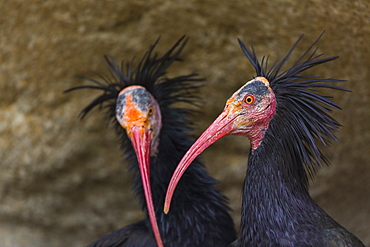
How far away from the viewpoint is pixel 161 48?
12.6 ft

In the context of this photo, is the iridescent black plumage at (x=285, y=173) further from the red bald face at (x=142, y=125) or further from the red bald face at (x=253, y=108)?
the red bald face at (x=142, y=125)

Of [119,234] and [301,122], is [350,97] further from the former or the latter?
Result: [119,234]

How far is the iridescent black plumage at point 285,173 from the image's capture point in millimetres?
2533

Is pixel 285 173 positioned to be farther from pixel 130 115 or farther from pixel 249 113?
pixel 130 115

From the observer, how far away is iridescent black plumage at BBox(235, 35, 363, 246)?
2.53 m

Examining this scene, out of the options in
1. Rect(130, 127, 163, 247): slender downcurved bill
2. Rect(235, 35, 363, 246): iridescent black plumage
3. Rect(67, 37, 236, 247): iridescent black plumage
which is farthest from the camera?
Rect(67, 37, 236, 247): iridescent black plumage

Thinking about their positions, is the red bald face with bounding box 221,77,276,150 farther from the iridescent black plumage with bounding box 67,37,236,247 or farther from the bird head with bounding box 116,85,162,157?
the iridescent black plumage with bounding box 67,37,236,247

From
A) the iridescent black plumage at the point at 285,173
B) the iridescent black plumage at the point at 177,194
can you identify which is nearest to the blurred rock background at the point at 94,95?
the iridescent black plumage at the point at 177,194

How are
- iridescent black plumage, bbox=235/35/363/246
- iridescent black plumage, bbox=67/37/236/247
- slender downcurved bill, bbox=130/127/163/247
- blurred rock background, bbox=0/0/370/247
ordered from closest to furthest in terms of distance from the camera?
iridescent black plumage, bbox=235/35/363/246 < slender downcurved bill, bbox=130/127/163/247 < iridescent black plumage, bbox=67/37/236/247 < blurred rock background, bbox=0/0/370/247

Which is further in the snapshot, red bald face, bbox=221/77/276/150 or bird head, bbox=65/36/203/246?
bird head, bbox=65/36/203/246

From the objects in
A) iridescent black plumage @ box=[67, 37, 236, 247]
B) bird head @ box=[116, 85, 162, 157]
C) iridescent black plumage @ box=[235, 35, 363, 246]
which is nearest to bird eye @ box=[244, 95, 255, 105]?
iridescent black plumage @ box=[235, 35, 363, 246]

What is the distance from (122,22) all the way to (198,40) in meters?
0.54

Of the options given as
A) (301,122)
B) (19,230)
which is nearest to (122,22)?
(301,122)

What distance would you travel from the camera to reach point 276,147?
257 cm
